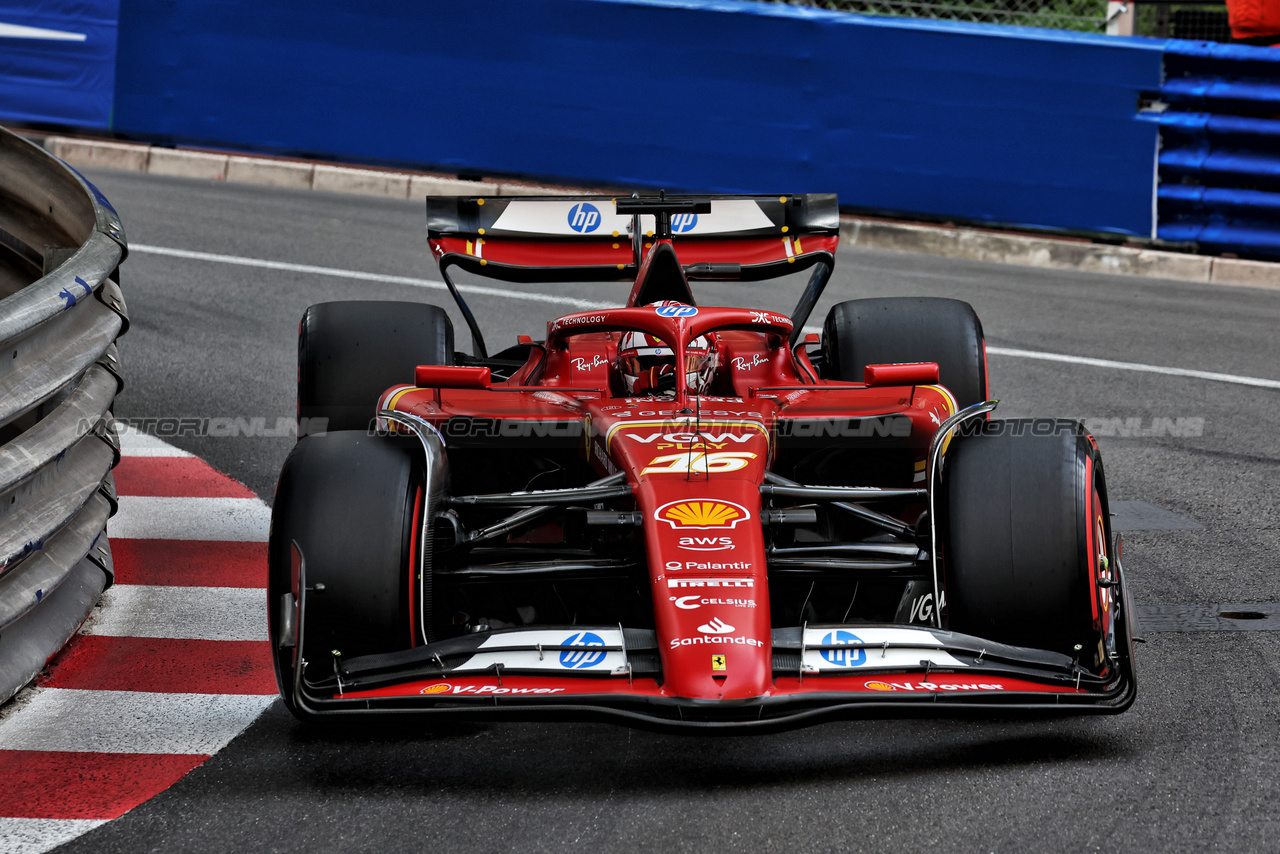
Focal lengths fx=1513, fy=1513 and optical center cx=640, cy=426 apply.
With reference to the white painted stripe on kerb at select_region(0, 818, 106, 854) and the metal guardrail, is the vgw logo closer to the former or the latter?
the metal guardrail

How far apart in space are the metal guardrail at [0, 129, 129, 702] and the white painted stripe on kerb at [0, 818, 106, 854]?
2.28 feet

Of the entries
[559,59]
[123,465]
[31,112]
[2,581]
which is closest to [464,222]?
[123,465]

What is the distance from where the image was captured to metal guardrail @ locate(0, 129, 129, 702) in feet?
13.1

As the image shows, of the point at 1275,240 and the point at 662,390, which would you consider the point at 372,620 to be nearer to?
the point at 662,390

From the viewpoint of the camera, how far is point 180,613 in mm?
4887

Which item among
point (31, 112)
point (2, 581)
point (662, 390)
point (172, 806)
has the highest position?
point (31, 112)

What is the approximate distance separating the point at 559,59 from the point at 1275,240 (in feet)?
17.4

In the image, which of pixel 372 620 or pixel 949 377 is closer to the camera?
pixel 372 620

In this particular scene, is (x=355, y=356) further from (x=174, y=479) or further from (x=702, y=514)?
(x=702, y=514)

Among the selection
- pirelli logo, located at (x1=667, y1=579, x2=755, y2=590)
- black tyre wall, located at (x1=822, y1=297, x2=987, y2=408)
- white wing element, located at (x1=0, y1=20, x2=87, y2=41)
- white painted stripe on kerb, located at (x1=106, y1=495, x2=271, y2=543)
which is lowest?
white painted stripe on kerb, located at (x1=106, y1=495, x2=271, y2=543)

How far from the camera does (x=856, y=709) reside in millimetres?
3348

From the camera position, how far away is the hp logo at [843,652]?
3.52 m

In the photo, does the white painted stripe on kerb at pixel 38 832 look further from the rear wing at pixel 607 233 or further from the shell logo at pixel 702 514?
the rear wing at pixel 607 233

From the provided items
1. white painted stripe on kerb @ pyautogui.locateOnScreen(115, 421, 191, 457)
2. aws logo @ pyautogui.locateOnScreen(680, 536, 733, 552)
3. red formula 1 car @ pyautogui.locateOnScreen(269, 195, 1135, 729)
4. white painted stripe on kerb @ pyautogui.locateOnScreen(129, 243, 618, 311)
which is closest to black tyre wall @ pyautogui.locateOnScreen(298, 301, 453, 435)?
red formula 1 car @ pyautogui.locateOnScreen(269, 195, 1135, 729)
